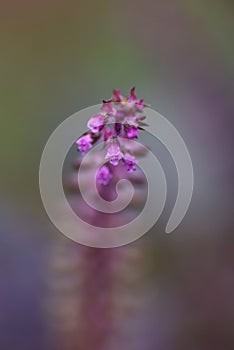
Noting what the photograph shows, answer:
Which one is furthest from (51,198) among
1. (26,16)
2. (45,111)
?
(26,16)

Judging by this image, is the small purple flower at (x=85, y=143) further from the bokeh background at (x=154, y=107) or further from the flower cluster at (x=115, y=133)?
the bokeh background at (x=154, y=107)

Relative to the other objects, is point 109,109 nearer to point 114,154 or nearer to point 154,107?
point 114,154

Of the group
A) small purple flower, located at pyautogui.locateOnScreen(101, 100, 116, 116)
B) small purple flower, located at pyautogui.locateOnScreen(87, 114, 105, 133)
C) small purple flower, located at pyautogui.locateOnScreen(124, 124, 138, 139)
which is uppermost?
small purple flower, located at pyautogui.locateOnScreen(101, 100, 116, 116)

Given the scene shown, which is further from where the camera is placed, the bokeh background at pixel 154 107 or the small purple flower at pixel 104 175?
the bokeh background at pixel 154 107

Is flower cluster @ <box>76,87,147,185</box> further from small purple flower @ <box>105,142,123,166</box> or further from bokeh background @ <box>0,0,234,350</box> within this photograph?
bokeh background @ <box>0,0,234,350</box>

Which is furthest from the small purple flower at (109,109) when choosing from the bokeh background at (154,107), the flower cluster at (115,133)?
the bokeh background at (154,107)

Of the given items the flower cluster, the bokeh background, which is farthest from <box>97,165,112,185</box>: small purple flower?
the bokeh background
